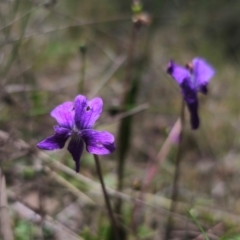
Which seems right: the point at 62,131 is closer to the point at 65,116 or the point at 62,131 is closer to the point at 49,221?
the point at 65,116

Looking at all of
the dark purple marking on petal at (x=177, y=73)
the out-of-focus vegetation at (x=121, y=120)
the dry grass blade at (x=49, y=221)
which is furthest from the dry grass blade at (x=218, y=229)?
the dark purple marking on petal at (x=177, y=73)

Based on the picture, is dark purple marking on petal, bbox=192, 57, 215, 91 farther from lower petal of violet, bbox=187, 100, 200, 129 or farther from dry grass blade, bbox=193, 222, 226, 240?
dry grass blade, bbox=193, 222, 226, 240

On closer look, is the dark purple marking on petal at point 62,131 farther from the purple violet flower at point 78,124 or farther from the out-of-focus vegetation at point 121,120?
the out-of-focus vegetation at point 121,120

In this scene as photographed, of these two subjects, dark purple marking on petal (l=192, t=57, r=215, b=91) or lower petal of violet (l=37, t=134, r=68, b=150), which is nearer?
lower petal of violet (l=37, t=134, r=68, b=150)

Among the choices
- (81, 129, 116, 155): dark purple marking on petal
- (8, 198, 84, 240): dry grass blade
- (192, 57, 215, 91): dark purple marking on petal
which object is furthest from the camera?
(8, 198, 84, 240): dry grass blade

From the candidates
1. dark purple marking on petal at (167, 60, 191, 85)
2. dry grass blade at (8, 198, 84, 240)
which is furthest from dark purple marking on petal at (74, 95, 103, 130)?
dry grass blade at (8, 198, 84, 240)

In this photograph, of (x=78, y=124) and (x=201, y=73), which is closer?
(x=78, y=124)

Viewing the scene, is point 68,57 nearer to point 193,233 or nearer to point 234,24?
point 234,24

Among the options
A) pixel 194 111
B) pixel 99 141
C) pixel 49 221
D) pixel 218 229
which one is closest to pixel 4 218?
pixel 49 221
